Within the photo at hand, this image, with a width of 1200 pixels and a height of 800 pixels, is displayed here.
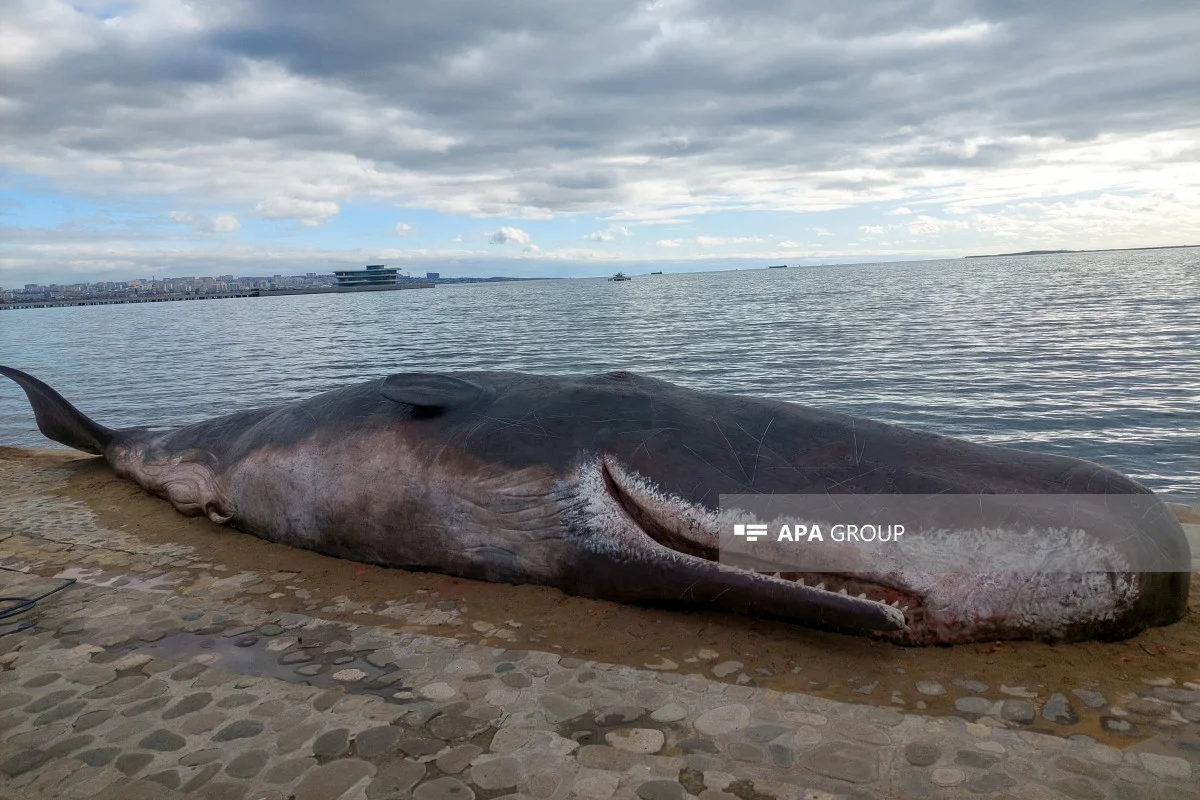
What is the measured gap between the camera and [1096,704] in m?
4.13

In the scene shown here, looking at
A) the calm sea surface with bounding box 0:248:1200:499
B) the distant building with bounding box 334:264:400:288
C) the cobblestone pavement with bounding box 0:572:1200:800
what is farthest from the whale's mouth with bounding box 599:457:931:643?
the distant building with bounding box 334:264:400:288

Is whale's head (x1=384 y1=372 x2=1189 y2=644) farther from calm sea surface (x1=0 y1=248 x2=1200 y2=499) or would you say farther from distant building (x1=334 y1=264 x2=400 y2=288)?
distant building (x1=334 y1=264 x2=400 y2=288)

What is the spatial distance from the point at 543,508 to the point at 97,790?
3.13 metres

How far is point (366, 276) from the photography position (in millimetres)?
195375

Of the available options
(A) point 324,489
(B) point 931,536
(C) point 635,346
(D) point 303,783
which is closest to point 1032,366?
(C) point 635,346

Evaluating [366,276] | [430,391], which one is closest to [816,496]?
[430,391]

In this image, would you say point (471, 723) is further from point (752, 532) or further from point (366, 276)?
point (366, 276)

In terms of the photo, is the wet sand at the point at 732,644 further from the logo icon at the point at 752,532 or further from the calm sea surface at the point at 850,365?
the calm sea surface at the point at 850,365

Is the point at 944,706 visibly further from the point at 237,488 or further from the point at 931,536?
the point at 237,488

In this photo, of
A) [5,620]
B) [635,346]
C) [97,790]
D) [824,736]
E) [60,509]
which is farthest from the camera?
[635,346]

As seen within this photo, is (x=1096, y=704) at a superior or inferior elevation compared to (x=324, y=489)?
inferior

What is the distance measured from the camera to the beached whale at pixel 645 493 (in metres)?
4.77

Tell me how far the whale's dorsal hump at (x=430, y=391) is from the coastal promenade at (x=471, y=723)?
5.73 ft

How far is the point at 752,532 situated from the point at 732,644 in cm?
75
